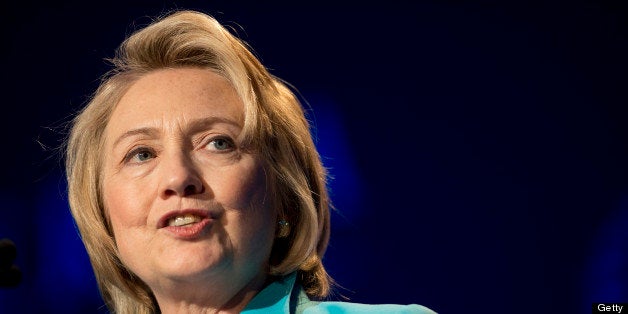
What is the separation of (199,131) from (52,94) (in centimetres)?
168

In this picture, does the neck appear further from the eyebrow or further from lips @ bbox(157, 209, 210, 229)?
the eyebrow

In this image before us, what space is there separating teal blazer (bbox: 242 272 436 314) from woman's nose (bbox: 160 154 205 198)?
0.94ft

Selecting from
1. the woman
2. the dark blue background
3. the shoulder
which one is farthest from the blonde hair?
the dark blue background

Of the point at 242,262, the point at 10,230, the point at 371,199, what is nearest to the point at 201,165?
the point at 242,262

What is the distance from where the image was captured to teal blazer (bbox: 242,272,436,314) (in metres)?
1.87

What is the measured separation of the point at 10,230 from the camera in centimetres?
321

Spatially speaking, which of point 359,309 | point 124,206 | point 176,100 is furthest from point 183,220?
point 359,309

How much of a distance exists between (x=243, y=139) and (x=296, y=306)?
1.23 feet

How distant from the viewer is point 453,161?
3188 mm

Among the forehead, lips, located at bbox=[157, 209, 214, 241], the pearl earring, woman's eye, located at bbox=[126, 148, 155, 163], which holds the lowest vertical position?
the pearl earring

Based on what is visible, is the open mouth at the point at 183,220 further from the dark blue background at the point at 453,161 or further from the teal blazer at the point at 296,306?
the dark blue background at the point at 453,161

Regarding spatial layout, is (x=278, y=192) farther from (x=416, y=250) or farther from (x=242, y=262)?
(x=416, y=250)

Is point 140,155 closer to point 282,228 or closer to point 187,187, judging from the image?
point 187,187

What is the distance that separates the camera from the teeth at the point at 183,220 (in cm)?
178
